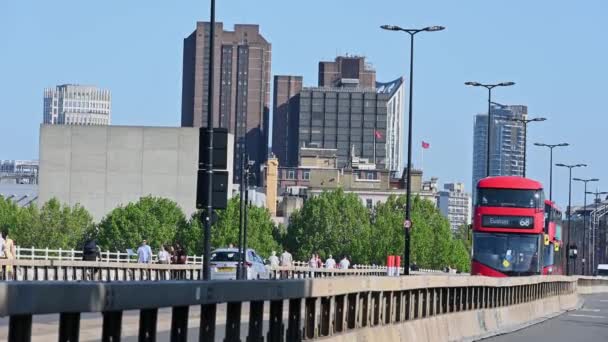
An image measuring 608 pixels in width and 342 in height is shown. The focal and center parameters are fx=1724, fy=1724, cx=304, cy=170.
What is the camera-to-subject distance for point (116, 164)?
175 metres

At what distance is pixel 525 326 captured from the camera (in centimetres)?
3312

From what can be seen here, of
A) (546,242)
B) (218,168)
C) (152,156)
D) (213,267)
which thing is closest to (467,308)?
(218,168)

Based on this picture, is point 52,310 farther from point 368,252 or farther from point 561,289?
point 368,252

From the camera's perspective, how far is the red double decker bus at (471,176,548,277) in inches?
2142

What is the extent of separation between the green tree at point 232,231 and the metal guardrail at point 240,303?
138133mm

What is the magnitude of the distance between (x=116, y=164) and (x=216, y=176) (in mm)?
138908

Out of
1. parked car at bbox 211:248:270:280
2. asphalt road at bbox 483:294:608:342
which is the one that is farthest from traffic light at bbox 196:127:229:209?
parked car at bbox 211:248:270:280

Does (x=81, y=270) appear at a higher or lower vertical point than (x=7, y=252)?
lower

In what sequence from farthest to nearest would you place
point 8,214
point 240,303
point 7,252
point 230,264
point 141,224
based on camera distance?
point 8,214 < point 141,224 < point 230,264 < point 7,252 < point 240,303

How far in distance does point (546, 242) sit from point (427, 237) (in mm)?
134454

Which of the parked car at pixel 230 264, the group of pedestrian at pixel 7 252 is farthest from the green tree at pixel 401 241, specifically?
the group of pedestrian at pixel 7 252

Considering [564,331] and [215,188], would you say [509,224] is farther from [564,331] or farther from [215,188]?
[564,331]

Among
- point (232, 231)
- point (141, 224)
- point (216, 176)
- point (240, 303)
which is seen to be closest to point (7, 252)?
point (216, 176)

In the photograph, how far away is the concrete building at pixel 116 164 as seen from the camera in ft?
572
